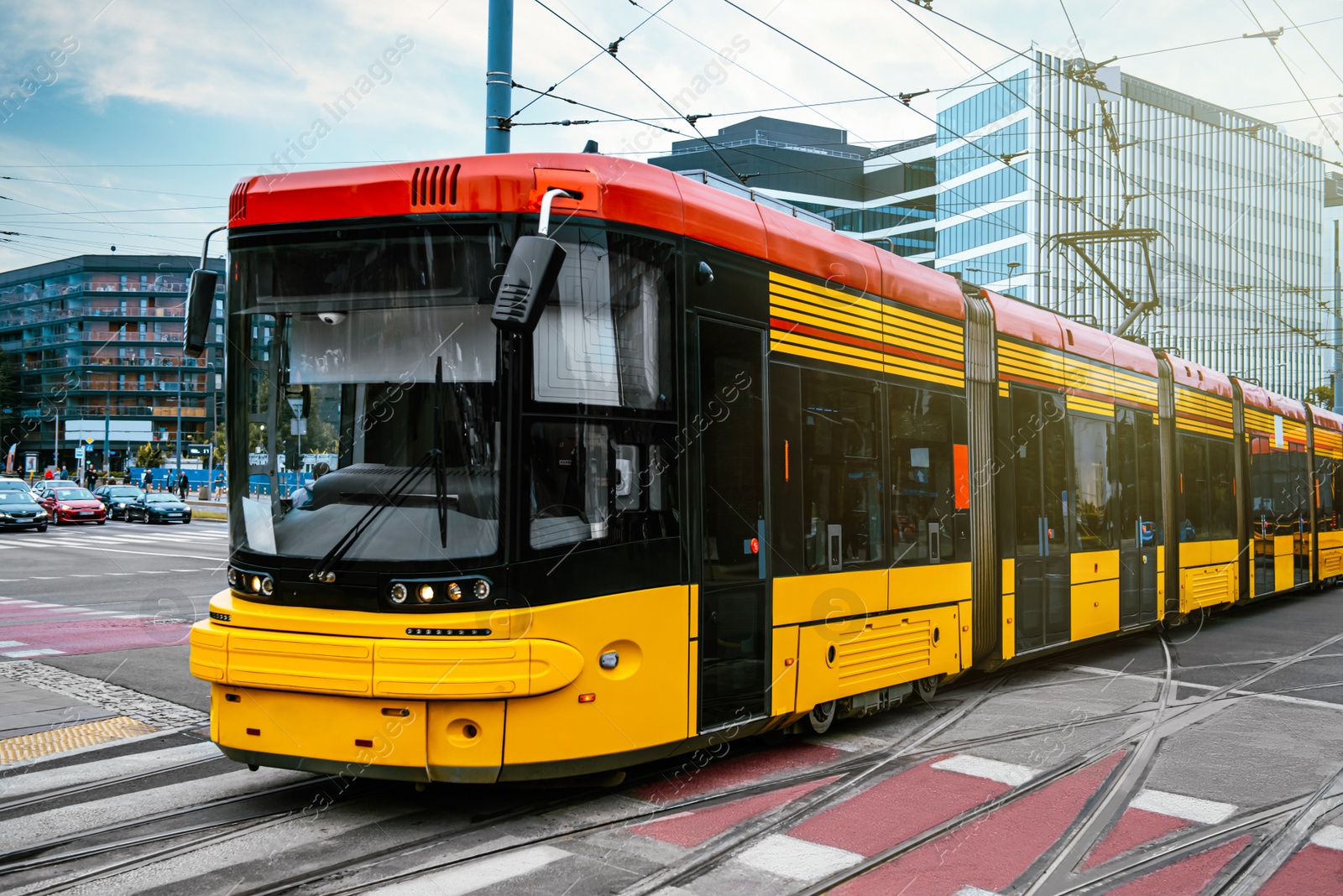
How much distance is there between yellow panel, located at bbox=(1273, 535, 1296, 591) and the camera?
17.3 m

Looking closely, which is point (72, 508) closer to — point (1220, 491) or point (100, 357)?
point (1220, 491)

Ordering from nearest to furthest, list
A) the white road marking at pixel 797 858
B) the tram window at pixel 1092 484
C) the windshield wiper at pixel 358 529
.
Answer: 1. the white road marking at pixel 797 858
2. the windshield wiper at pixel 358 529
3. the tram window at pixel 1092 484

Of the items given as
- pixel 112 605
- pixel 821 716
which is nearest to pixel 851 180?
pixel 112 605

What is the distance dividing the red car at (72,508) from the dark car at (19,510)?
4.87 metres

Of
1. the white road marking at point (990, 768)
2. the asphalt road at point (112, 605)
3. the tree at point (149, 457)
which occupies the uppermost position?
the tree at point (149, 457)

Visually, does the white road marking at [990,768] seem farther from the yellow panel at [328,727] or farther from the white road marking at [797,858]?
the yellow panel at [328,727]

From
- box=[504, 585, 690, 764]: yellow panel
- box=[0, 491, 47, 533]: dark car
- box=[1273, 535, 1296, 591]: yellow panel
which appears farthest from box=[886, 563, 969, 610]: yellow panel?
box=[0, 491, 47, 533]: dark car

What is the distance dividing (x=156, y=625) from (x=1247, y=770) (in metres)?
12.0

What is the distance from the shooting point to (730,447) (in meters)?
6.16

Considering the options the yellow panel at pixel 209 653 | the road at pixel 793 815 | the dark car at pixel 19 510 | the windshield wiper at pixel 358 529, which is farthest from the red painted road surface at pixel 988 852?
the dark car at pixel 19 510

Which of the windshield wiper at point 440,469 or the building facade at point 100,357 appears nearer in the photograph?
the windshield wiper at point 440,469

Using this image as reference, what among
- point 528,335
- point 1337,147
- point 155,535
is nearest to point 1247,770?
point 528,335

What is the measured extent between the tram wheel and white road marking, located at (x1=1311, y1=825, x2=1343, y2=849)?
278 centimetres

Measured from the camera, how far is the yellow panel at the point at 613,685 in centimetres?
511
